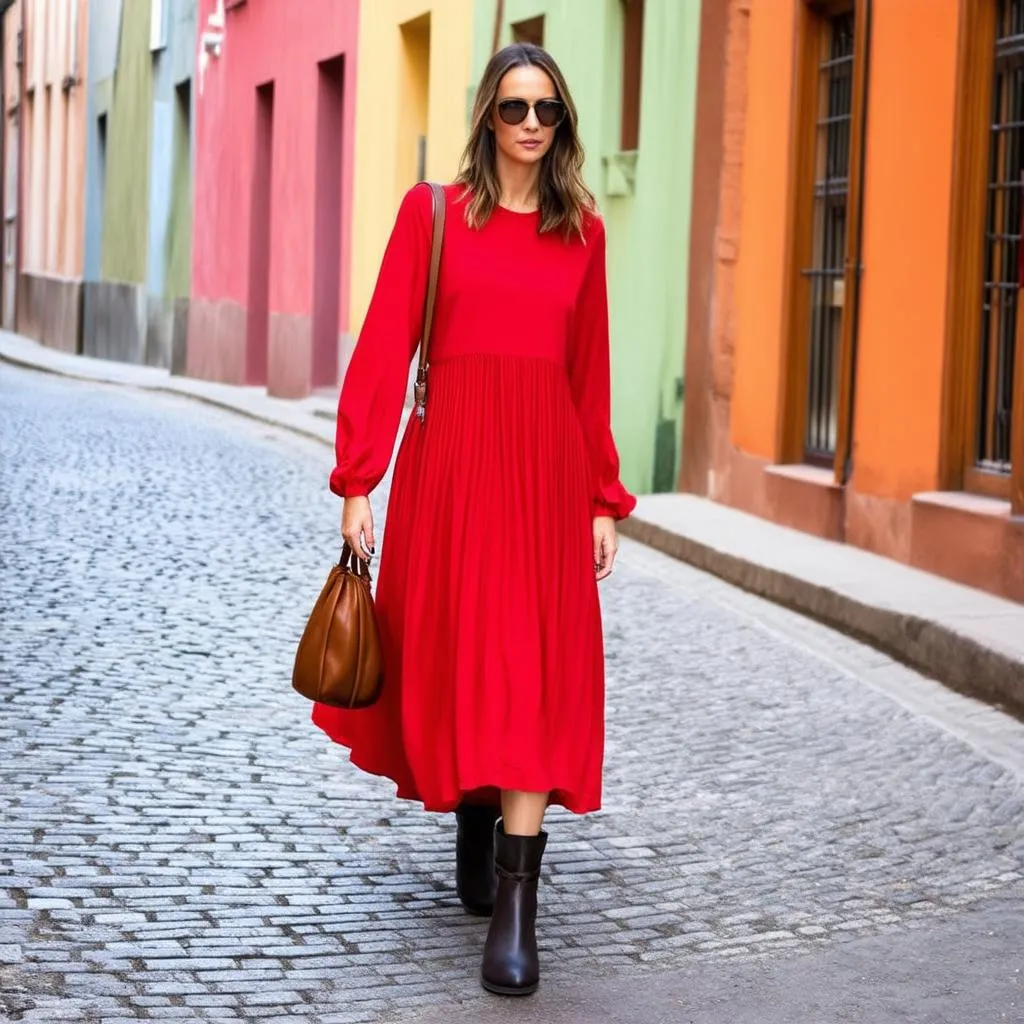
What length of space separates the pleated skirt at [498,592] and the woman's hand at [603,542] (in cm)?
3

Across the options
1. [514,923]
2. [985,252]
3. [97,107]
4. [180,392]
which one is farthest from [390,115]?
[514,923]

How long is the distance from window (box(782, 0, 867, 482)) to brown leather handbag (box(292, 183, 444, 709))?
7301 millimetres

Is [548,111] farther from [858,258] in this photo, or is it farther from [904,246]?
[858,258]

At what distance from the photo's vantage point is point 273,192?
23594 millimetres

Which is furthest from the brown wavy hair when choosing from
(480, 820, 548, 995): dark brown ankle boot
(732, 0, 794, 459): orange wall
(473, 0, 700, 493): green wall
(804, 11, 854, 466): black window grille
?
(473, 0, 700, 493): green wall

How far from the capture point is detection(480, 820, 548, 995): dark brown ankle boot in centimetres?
424

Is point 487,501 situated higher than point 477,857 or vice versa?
point 487,501

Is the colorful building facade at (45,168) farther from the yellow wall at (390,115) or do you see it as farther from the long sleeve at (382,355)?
the long sleeve at (382,355)

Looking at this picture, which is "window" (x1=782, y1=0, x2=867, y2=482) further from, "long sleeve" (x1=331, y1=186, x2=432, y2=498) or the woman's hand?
"long sleeve" (x1=331, y1=186, x2=432, y2=498)

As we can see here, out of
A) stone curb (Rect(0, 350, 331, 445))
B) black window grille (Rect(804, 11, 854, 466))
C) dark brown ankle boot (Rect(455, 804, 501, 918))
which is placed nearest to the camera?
dark brown ankle boot (Rect(455, 804, 501, 918))

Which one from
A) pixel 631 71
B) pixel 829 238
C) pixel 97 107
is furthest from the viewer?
pixel 97 107

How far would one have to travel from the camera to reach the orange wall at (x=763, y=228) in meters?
12.3

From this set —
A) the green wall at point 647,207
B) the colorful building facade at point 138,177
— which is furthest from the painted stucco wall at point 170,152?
the green wall at point 647,207

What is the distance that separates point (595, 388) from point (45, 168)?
34993 mm
